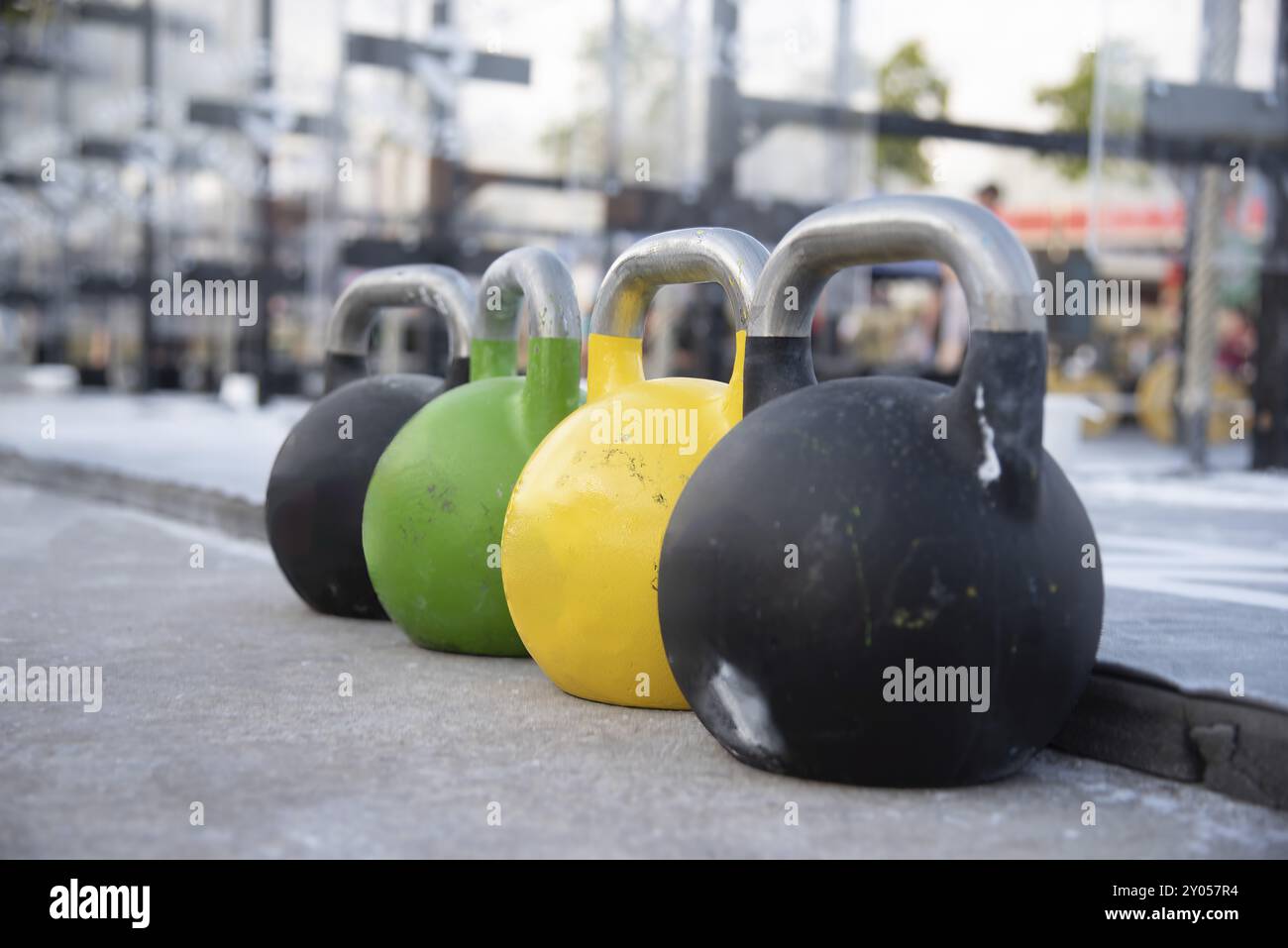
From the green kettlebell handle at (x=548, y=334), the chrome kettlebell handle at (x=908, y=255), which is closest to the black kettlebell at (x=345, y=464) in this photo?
the green kettlebell handle at (x=548, y=334)

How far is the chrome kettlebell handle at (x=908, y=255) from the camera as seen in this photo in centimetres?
346

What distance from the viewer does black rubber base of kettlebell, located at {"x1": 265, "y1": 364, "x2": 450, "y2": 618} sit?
553cm

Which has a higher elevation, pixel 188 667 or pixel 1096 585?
pixel 1096 585

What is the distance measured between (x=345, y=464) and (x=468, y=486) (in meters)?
0.87

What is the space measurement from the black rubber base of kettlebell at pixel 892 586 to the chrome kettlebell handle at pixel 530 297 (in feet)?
4.60

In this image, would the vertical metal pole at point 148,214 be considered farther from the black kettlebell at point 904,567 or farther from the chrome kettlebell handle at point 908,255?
the black kettlebell at point 904,567

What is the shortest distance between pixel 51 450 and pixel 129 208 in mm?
16901

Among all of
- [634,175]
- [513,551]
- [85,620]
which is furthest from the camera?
[634,175]

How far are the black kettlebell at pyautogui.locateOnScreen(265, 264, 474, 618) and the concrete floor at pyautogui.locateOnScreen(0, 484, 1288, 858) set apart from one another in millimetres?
524

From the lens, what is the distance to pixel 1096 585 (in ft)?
11.8

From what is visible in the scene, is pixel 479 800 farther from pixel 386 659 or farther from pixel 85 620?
pixel 85 620

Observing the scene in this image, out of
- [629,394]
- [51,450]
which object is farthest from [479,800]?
[51,450]

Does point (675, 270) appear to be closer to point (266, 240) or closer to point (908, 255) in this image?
point (908, 255)

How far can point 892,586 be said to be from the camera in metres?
3.33
